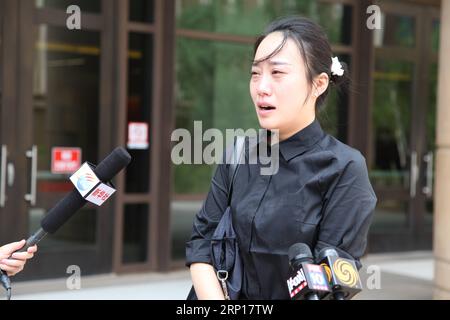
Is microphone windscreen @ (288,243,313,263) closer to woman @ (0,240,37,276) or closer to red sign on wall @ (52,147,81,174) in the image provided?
woman @ (0,240,37,276)

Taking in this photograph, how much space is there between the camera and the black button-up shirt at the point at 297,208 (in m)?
2.10

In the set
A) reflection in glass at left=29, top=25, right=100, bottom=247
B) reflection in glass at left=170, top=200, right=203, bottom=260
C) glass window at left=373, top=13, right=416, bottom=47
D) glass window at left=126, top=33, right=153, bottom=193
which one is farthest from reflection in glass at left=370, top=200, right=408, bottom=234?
reflection in glass at left=29, top=25, right=100, bottom=247

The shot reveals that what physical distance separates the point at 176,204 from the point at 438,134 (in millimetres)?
2826

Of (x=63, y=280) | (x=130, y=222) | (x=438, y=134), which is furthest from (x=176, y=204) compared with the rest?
(x=438, y=134)

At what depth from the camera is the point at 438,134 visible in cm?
632

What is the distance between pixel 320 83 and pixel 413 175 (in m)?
7.55

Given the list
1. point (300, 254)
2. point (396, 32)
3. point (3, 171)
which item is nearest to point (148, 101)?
point (3, 171)

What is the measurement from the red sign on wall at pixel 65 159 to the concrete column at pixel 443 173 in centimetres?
320

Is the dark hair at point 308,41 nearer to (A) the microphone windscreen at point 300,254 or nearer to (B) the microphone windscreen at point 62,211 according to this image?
(A) the microphone windscreen at point 300,254

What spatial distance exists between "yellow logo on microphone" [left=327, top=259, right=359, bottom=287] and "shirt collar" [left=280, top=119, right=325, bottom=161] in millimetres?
475

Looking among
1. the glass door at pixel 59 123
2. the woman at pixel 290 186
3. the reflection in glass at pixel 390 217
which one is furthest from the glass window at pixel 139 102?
the woman at pixel 290 186

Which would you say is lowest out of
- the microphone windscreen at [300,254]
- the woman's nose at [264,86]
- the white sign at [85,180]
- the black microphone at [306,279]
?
the black microphone at [306,279]

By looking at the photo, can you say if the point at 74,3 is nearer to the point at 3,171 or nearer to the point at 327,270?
Result: the point at 3,171

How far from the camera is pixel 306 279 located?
1726mm
